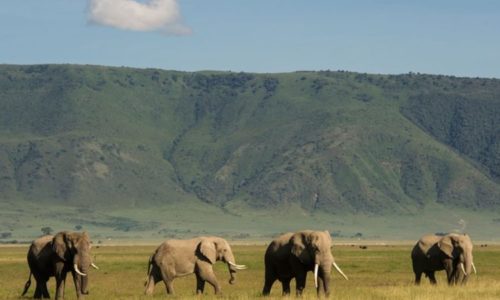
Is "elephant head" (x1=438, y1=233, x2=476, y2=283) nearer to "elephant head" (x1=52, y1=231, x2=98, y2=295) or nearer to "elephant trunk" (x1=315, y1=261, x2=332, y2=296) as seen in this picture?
"elephant trunk" (x1=315, y1=261, x2=332, y2=296)

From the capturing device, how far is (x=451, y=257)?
47.2 m

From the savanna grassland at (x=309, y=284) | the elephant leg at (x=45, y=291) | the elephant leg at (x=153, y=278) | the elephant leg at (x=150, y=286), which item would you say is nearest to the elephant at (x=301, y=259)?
the savanna grassland at (x=309, y=284)

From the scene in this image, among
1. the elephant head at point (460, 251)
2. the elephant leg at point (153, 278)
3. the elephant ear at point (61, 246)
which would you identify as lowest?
the elephant leg at point (153, 278)

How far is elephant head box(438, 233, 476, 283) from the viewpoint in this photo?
46625 millimetres

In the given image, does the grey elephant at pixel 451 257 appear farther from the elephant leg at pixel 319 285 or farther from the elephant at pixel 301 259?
the elephant leg at pixel 319 285

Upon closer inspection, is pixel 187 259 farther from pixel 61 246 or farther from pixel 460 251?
pixel 460 251

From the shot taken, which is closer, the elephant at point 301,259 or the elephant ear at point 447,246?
the elephant at point 301,259

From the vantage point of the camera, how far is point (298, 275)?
40062 millimetres

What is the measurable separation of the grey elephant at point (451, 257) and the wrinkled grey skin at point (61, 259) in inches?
587

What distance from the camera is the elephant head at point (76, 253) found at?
38781 millimetres

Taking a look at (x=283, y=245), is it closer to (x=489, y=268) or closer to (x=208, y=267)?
(x=208, y=267)

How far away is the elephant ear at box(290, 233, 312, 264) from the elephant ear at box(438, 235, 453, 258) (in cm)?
968

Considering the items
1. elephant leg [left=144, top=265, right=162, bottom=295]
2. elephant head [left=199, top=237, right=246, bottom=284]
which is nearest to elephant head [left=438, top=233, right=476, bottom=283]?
elephant head [left=199, top=237, right=246, bottom=284]

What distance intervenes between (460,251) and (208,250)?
409 inches
